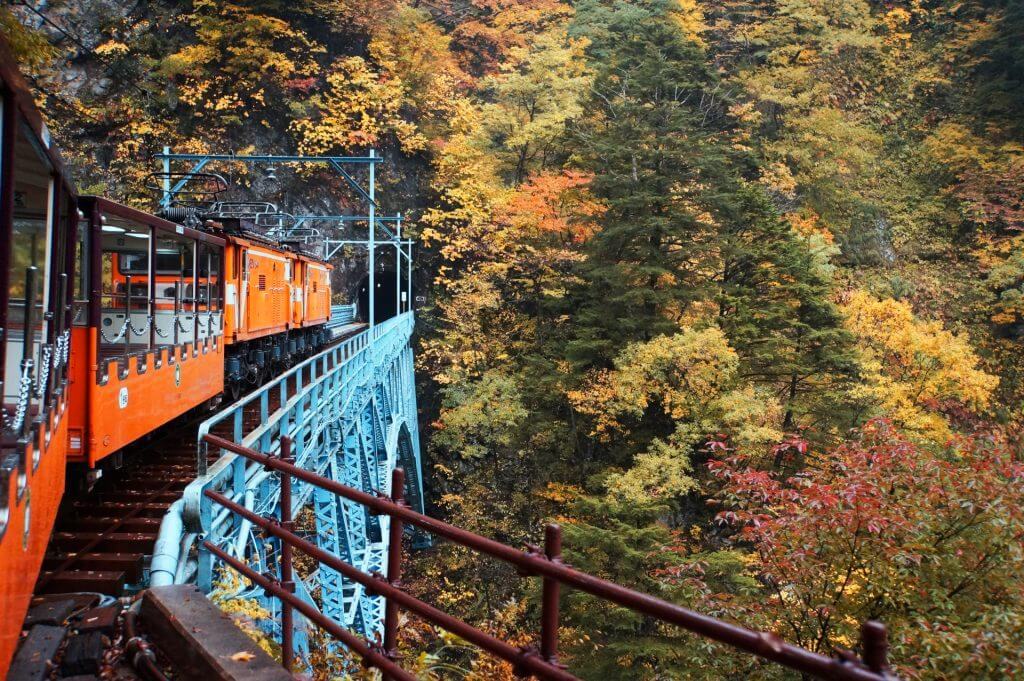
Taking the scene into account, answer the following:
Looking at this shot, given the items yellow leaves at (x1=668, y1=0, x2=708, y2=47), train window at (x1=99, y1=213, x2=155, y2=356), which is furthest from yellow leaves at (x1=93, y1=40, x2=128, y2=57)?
train window at (x1=99, y1=213, x2=155, y2=356)

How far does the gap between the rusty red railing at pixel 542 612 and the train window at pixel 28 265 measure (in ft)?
4.62

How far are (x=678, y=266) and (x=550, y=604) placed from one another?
21.1 meters

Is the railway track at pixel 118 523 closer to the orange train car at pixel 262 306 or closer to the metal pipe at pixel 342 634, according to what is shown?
the metal pipe at pixel 342 634

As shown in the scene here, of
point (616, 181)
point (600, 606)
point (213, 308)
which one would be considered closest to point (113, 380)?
point (213, 308)

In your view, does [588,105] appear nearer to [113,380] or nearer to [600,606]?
[600,606]

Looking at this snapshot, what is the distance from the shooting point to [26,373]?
3883 mm

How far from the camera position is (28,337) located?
13.2ft

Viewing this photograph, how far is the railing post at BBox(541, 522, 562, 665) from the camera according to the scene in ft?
7.08

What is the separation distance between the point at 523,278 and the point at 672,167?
988 cm

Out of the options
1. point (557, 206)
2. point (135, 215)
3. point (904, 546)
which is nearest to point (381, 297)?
point (557, 206)

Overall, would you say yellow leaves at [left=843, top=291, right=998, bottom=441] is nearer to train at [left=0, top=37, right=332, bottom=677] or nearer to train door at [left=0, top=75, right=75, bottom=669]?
train at [left=0, top=37, right=332, bottom=677]

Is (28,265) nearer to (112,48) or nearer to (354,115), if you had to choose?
(112,48)

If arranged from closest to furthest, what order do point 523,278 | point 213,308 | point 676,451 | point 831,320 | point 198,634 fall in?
point 198,634
point 213,308
point 676,451
point 831,320
point 523,278

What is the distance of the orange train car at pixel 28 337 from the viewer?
10.7ft
